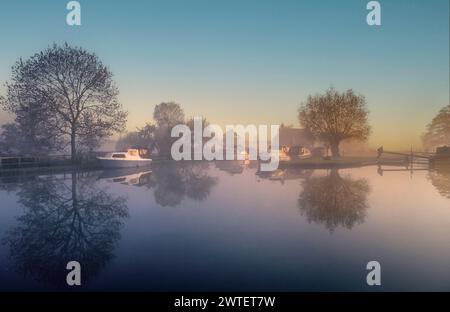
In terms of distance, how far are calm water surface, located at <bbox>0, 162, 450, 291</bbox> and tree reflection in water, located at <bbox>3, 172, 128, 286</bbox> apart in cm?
3

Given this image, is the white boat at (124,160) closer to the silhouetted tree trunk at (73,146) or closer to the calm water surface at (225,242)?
the silhouetted tree trunk at (73,146)

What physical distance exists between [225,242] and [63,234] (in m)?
4.66

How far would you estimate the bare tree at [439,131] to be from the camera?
78625 mm

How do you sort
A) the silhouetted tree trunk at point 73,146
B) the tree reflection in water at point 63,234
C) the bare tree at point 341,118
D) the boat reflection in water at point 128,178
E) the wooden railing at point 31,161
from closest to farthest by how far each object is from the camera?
the tree reflection in water at point 63,234 → the boat reflection in water at point 128,178 → the wooden railing at point 31,161 → the silhouetted tree trunk at point 73,146 → the bare tree at point 341,118

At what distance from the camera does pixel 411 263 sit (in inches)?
263

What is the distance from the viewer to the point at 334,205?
1291 cm

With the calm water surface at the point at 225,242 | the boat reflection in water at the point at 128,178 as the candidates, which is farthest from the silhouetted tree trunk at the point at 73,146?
the calm water surface at the point at 225,242

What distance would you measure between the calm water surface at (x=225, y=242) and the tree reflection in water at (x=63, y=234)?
0.03 meters

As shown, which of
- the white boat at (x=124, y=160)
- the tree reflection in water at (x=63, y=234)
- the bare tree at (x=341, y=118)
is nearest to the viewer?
the tree reflection in water at (x=63, y=234)

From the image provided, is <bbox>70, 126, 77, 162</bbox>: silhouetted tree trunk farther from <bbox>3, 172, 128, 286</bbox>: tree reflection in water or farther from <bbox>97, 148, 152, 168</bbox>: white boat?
<bbox>3, 172, 128, 286</bbox>: tree reflection in water

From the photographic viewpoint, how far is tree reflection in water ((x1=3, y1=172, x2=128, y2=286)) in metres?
6.52

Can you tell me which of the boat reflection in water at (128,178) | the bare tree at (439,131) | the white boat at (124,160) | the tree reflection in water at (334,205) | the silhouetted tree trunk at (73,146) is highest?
the bare tree at (439,131)

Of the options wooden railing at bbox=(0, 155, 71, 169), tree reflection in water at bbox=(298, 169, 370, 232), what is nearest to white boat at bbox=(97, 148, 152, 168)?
wooden railing at bbox=(0, 155, 71, 169)
